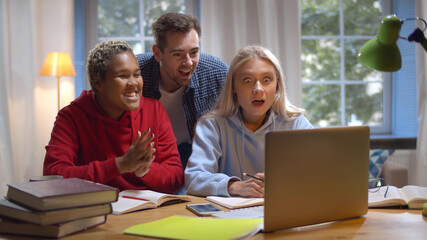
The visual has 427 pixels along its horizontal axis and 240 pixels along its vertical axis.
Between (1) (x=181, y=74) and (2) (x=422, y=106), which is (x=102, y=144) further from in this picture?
(2) (x=422, y=106)

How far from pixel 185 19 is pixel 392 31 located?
130 cm

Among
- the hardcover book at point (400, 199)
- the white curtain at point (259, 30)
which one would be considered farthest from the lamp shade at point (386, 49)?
the white curtain at point (259, 30)

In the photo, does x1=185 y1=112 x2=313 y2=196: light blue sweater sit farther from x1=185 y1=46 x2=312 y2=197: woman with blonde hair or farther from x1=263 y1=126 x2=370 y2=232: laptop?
x1=263 y1=126 x2=370 y2=232: laptop

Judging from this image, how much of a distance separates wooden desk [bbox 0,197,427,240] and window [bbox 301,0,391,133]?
114 inches

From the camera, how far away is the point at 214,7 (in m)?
3.85

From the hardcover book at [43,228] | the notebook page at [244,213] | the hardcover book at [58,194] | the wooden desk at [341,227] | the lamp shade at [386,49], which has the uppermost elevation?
the lamp shade at [386,49]

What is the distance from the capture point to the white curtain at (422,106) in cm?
380

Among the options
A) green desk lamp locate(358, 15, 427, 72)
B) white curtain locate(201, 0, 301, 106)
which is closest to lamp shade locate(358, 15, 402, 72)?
green desk lamp locate(358, 15, 427, 72)

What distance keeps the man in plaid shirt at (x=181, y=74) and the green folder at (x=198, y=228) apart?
1207 millimetres

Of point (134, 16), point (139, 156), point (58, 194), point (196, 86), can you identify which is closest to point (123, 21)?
point (134, 16)

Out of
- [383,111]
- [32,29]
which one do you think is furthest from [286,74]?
[32,29]

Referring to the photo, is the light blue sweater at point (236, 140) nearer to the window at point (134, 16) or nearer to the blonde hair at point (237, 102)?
the blonde hair at point (237, 102)

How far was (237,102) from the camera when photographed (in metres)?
1.98

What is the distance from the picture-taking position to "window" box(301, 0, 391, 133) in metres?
4.18
